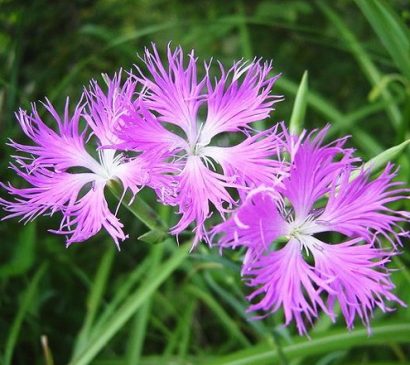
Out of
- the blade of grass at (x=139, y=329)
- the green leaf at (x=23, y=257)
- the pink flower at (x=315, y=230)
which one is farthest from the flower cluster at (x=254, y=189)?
the green leaf at (x=23, y=257)

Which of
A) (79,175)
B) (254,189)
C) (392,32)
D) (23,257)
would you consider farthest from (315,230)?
(23,257)

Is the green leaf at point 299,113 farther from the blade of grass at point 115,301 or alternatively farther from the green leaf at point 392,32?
the blade of grass at point 115,301

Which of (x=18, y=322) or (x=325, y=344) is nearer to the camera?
(x=325, y=344)

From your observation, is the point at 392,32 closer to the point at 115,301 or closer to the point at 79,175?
the point at 79,175

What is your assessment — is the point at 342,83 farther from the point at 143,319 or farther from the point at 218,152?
the point at 218,152

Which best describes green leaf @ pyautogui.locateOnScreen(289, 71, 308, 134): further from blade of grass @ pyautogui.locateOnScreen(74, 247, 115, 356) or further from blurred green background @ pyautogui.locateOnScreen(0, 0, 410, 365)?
blade of grass @ pyautogui.locateOnScreen(74, 247, 115, 356)

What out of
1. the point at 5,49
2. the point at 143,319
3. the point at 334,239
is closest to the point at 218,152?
the point at 143,319
